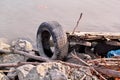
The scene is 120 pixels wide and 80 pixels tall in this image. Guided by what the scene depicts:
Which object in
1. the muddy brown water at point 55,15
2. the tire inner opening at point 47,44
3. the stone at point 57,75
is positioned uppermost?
the muddy brown water at point 55,15

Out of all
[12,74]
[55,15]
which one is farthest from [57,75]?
[55,15]

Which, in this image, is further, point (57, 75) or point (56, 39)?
point (56, 39)

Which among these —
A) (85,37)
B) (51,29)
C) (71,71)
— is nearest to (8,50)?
(51,29)

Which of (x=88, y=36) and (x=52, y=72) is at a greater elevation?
(x=88, y=36)

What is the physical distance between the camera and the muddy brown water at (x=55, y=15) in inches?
506

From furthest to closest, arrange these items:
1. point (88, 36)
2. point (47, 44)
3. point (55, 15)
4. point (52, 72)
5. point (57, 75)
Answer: point (55, 15) → point (47, 44) → point (88, 36) → point (52, 72) → point (57, 75)

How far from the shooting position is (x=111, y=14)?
1564cm

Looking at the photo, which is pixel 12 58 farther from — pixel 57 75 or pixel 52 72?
pixel 57 75

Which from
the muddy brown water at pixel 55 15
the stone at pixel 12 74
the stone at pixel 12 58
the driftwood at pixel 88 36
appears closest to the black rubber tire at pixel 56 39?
the driftwood at pixel 88 36

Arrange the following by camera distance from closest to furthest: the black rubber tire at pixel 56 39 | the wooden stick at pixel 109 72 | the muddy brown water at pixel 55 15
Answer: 1. the wooden stick at pixel 109 72
2. the black rubber tire at pixel 56 39
3. the muddy brown water at pixel 55 15

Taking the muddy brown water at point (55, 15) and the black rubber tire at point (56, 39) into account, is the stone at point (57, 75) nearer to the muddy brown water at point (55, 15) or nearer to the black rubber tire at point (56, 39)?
the black rubber tire at point (56, 39)

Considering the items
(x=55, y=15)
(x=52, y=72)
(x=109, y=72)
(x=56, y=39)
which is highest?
(x=55, y=15)

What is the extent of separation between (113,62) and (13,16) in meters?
7.80

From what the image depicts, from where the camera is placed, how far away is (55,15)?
14719 millimetres
